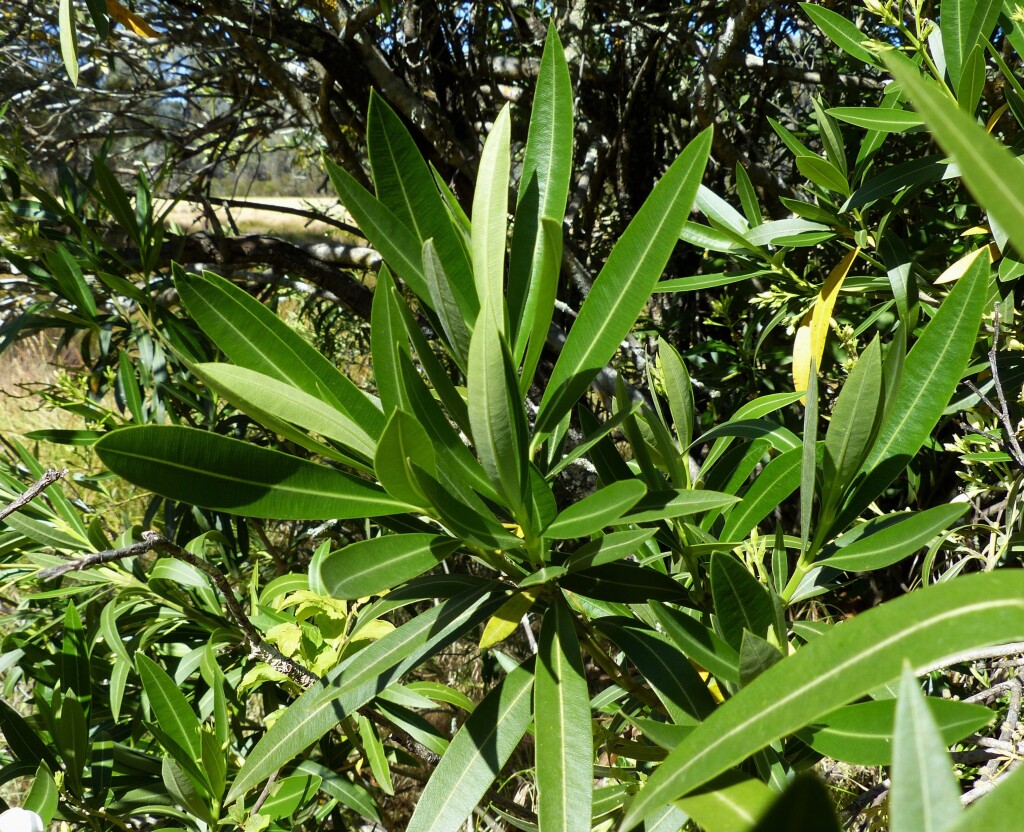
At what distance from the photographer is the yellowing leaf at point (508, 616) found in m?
0.58

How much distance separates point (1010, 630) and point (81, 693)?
4.04 feet

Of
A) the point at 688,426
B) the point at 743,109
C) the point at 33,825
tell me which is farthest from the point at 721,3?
the point at 33,825

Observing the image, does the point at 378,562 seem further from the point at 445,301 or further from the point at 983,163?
the point at 983,163

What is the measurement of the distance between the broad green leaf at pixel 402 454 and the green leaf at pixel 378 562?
0.05 m

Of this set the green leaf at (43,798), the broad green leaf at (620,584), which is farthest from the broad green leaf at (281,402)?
the green leaf at (43,798)

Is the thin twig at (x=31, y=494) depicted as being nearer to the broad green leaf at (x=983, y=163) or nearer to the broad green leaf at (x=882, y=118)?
the broad green leaf at (x=983, y=163)

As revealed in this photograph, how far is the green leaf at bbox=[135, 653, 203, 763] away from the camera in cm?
87

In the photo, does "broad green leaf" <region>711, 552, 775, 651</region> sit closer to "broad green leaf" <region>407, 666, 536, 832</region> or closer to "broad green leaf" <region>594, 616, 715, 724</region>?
"broad green leaf" <region>594, 616, 715, 724</region>

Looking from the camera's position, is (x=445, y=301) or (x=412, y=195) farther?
(x=412, y=195)

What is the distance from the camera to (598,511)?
50 cm

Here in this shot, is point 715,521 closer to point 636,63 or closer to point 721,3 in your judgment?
point 721,3

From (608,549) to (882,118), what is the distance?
2.65 ft

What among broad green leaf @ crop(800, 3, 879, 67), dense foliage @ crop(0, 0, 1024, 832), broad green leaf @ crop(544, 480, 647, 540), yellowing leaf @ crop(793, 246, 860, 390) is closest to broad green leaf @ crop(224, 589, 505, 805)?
dense foliage @ crop(0, 0, 1024, 832)

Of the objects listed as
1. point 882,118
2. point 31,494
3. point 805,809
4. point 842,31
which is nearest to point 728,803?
point 805,809
